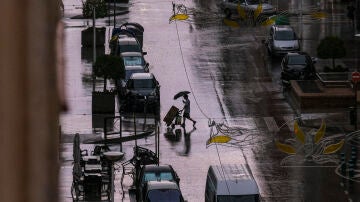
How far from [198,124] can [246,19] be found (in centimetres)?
2397

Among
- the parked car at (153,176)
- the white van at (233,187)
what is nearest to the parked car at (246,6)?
the parked car at (153,176)

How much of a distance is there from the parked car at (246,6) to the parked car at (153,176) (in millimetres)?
32758

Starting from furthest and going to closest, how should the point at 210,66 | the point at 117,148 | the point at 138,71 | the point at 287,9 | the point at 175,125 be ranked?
the point at 287,9 < the point at 210,66 < the point at 138,71 < the point at 175,125 < the point at 117,148

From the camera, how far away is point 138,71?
4378 cm

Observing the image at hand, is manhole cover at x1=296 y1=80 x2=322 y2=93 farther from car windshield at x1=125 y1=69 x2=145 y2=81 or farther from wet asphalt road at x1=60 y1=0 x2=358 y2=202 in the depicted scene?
car windshield at x1=125 y1=69 x2=145 y2=81

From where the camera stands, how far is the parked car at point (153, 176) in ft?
85.9

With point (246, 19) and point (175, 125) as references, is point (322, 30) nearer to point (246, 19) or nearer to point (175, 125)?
point (246, 19)

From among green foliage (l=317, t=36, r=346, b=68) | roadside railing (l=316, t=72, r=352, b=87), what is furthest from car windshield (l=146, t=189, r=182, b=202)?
green foliage (l=317, t=36, r=346, b=68)

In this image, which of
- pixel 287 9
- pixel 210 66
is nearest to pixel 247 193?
pixel 210 66

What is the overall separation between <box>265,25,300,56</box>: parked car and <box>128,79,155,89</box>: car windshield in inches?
430

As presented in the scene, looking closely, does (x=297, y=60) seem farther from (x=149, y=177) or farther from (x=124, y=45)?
(x=149, y=177)

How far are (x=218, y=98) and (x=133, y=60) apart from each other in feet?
18.0

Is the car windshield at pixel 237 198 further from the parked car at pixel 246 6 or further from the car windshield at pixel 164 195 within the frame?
the parked car at pixel 246 6

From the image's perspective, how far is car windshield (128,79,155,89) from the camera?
40250 millimetres
